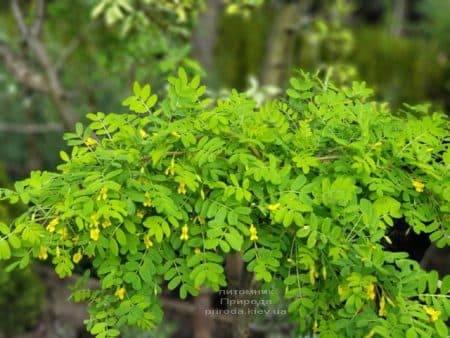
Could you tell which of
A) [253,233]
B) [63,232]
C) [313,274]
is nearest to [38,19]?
[63,232]

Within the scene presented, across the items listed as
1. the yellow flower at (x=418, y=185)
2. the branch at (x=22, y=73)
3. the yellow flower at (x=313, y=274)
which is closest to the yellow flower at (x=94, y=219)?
the yellow flower at (x=313, y=274)

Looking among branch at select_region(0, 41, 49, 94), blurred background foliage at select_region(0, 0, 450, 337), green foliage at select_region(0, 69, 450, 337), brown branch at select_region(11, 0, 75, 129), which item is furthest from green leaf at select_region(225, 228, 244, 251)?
branch at select_region(0, 41, 49, 94)

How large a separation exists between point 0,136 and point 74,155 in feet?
14.3

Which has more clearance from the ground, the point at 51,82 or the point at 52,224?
the point at 51,82

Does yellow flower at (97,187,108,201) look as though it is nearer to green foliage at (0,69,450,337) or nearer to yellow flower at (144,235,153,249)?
green foliage at (0,69,450,337)

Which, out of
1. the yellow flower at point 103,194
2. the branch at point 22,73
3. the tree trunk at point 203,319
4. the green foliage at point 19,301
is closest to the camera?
the yellow flower at point 103,194

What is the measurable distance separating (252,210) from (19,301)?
8.74 ft

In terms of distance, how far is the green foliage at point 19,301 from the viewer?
4023mm

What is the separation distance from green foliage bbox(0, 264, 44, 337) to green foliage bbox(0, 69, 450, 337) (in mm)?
2141

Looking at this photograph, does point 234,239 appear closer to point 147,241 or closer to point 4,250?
point 147,241

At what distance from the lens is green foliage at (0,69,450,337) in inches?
73.8

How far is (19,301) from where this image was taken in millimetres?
4113

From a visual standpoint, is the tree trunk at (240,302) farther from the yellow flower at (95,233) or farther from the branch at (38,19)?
the branch at (38,19)

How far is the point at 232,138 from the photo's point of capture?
202 centimetres
